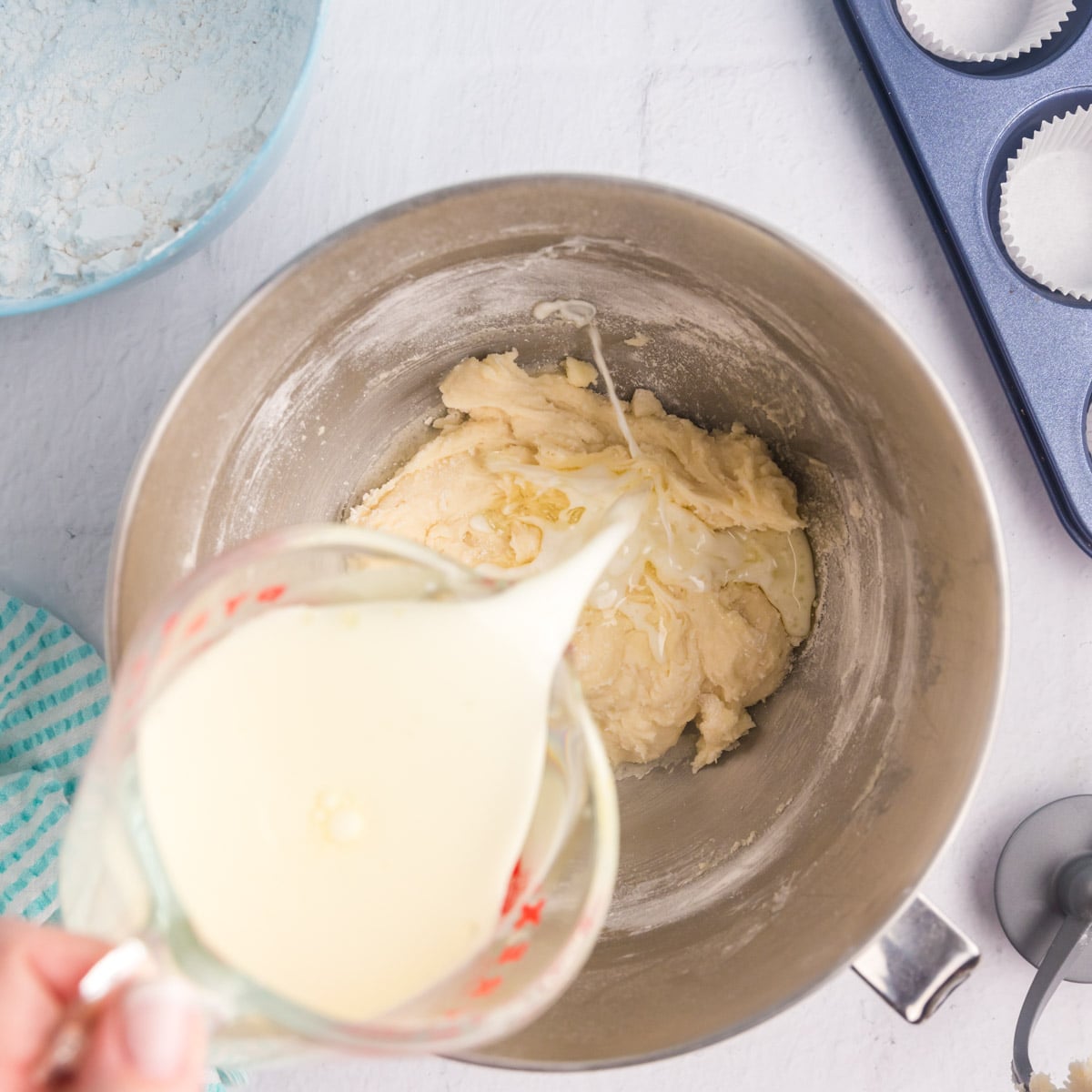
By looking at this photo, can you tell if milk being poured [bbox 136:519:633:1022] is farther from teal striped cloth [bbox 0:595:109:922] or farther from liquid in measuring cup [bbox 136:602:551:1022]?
teal striped cloth [bbox 0:595:109:922]

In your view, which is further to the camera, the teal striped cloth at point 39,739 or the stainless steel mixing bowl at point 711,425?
the teal striped cloth at point 39,739

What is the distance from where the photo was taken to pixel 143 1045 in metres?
0.48

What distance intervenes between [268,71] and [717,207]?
0.58 meters

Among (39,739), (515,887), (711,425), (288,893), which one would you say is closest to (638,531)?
(711,425)

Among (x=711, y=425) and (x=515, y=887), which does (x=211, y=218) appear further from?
(x=515, y=887)

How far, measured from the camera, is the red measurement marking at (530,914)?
2.32 ft

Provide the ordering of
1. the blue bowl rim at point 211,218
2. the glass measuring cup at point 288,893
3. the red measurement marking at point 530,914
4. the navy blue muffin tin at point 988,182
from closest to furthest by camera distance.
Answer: the glass measuring cup at point 288,893 → the red measurement marking at point 530,914 → the blue bowl rim at point 211,218 → the navy blue muffin tin at point 988,182

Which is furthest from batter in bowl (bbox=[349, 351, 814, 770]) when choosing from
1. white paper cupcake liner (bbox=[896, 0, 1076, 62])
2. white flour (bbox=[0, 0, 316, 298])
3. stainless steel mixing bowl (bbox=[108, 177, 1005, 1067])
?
white paper cupcake liner (bbox=[896, 0, 1076, 62])

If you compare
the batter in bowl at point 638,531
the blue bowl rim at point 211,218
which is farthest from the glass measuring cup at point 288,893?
the blue bowl rim at point 211,218

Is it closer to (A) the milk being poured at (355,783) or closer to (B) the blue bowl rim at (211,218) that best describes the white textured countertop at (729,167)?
(B) the blue bowl rim at (211,218)

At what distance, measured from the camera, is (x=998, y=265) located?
1.07 meters

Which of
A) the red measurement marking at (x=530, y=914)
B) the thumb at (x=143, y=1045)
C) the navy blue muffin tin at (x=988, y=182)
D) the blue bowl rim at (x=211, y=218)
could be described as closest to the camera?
the thumb at (x=143, y=1045)

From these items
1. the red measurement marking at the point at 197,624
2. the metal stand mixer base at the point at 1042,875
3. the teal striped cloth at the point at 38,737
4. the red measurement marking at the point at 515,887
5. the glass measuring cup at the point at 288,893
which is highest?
the red measurement marking at the point at 197,624

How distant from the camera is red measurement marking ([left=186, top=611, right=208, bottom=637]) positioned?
63cm
